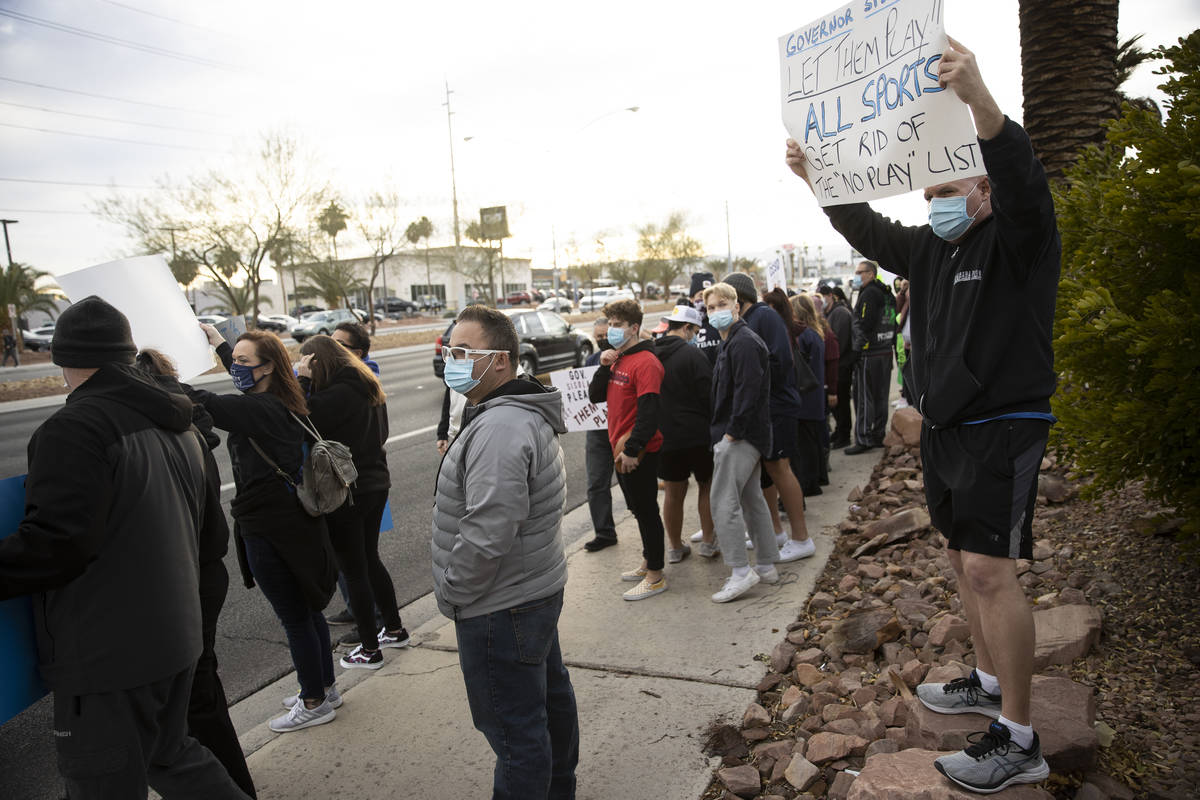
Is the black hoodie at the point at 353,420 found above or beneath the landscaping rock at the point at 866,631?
above

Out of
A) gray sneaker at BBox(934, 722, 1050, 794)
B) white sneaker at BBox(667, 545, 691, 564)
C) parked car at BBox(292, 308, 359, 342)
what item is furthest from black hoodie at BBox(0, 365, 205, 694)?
parked car at BBox(292, 308, 359, 342)

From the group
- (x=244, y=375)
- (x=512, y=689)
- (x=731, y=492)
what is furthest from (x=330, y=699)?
(x=731, y=492)

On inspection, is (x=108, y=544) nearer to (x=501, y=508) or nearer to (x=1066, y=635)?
(x=501, y=508)

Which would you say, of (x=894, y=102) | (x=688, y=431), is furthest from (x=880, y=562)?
(x=894, y=102)

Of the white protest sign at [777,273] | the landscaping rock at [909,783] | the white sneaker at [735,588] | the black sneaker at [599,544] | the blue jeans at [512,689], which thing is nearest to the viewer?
the landscaping rock at [909,783]

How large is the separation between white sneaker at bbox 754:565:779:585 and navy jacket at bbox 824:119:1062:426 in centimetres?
256

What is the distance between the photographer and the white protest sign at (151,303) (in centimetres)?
321

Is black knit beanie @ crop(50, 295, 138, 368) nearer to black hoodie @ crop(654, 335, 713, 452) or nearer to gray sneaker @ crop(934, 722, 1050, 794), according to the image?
gray sneaker @ crop(934, 722, 1050, 794)

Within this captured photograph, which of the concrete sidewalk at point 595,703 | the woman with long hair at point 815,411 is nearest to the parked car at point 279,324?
the woman with long hair at point 815,411

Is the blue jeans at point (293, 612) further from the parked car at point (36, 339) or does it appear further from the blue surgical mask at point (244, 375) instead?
the parked car at point (36, 339)

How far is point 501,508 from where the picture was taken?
2334 millimetres

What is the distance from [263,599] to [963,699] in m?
4.58

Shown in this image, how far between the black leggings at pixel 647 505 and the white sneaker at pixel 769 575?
0.64 metres

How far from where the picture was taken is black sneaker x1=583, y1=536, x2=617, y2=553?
6.03m
